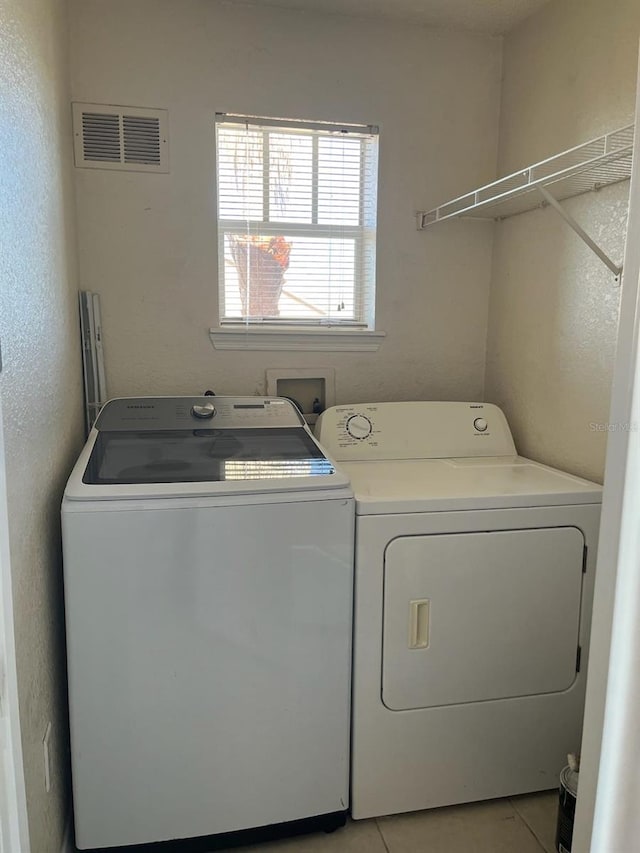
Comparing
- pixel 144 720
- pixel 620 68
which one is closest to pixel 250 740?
pixel 144 720

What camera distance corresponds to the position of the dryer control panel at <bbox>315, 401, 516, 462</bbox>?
2.04 m

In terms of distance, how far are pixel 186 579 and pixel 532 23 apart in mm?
2115

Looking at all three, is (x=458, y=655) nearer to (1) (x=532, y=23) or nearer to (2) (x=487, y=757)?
(2) (x=487, y=757)

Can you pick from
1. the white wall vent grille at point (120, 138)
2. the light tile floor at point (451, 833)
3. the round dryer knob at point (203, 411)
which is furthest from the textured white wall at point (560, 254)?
the white wall vent grille at point (120, 138)

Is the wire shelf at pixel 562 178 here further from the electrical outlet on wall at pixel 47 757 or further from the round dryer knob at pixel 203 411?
the electrical outlet on wall at pixel 47 757

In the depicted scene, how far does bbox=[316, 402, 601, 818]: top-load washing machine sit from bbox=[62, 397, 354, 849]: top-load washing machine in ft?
0.32

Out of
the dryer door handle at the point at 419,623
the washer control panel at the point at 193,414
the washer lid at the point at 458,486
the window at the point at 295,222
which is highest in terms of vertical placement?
the window at the point at 295,222

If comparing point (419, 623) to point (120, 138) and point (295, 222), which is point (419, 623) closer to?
point (295, 222)

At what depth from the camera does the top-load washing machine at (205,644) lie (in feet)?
4.47

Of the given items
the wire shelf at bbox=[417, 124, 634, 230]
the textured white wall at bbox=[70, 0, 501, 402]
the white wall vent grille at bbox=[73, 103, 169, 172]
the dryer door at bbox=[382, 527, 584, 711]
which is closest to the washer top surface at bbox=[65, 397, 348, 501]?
the textured white wall at bbox=[70, 0, 501, 402]

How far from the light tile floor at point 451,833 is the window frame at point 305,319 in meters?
1.51

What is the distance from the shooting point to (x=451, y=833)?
1.62 m

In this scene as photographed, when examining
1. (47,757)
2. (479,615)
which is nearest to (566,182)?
(479,615)

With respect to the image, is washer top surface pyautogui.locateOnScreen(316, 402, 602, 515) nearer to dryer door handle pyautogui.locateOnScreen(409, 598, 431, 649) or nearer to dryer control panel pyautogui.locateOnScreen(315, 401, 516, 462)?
dryer control panel pyautogui.locateOnScreen(315, 401, 516, 462)
